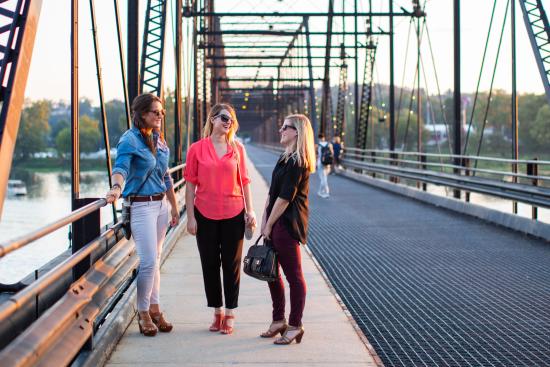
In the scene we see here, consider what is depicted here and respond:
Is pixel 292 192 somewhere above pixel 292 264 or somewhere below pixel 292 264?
above

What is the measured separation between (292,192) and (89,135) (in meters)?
49.1

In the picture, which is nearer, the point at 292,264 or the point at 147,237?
the point at 147,237

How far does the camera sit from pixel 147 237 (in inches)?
226

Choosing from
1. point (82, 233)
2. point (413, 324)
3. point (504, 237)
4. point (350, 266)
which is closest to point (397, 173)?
point (504, 237)

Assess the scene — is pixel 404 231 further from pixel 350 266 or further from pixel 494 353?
pixel 494 353

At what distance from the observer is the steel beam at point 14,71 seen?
4.05m

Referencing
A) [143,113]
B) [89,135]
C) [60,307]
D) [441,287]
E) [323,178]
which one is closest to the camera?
[60,307]

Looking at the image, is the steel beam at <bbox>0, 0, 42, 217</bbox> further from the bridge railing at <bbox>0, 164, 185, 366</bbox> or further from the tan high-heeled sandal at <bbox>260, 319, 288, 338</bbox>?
the tan high-heeled sandal at <bbox>260, 319, 288, 338</bbox>

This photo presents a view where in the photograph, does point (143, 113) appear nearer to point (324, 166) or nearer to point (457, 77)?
point (324, 166)

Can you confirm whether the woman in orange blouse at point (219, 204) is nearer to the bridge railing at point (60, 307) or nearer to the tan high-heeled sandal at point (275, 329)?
the tan high-heeled sandal at point (275, 329)

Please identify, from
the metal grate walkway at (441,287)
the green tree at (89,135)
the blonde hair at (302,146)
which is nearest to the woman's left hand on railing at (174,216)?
the blonde hair at (302,146)

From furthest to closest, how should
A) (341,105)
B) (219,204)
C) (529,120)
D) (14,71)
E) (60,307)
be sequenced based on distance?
1. (529,120)
2. (341,105)
3. (219,204)
4. (14,71)
5. (60,307)

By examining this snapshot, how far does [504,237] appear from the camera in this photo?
12.4 meters

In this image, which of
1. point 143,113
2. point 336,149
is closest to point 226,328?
point 143,113
